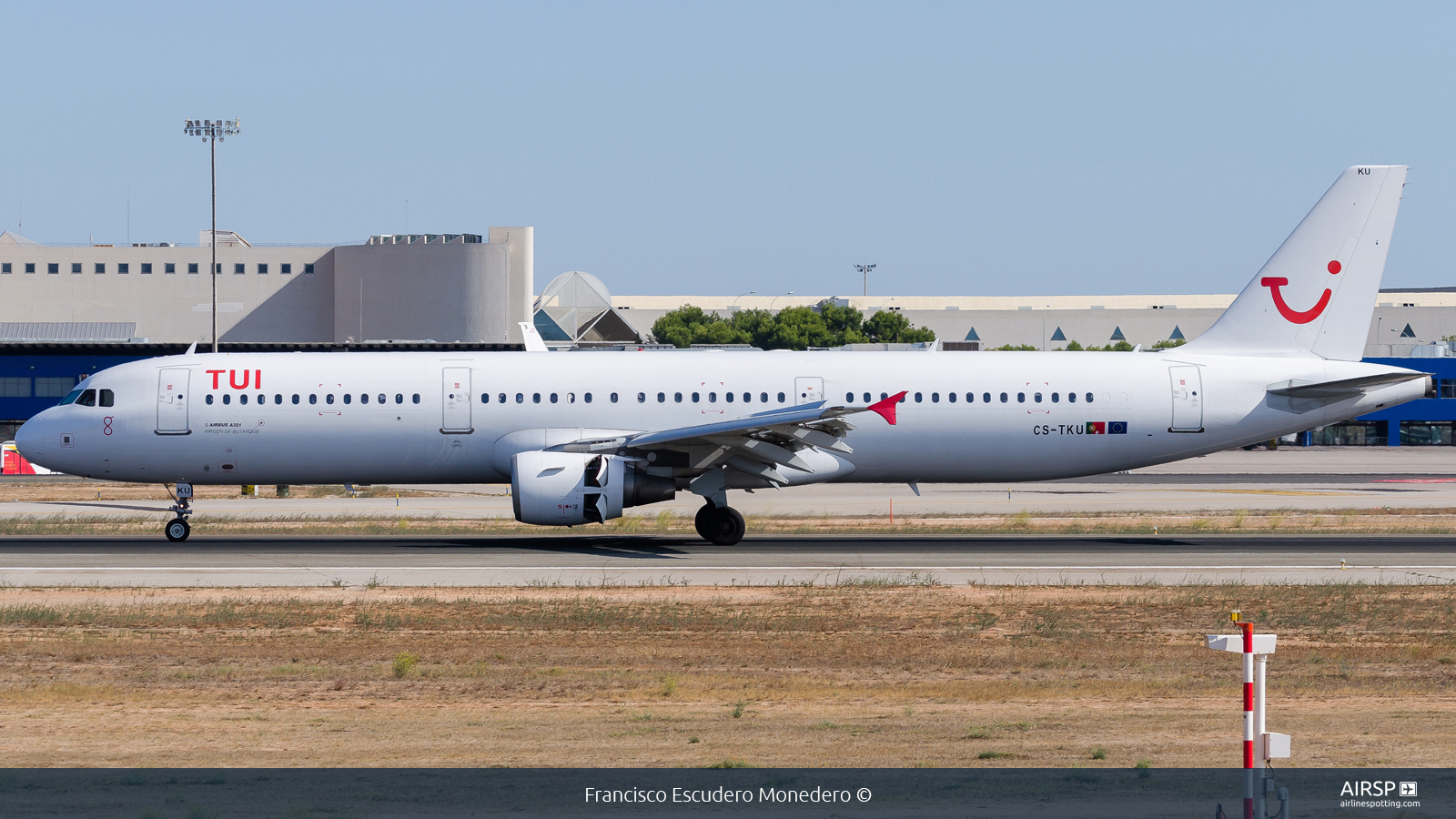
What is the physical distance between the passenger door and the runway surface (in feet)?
8.18

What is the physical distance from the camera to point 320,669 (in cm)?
1584

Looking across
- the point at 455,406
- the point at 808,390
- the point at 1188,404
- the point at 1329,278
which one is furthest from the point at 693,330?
the point at 455,406

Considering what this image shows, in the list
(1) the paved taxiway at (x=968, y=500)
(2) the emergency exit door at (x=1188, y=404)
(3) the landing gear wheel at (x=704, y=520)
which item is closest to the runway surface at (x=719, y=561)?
(3) the landing gear wheel at (x=704, y=520)

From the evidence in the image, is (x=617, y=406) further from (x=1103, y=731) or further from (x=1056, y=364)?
(x=1103, y=731)

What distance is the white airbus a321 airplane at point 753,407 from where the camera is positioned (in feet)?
99.8

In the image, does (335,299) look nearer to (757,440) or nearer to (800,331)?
(800,331)

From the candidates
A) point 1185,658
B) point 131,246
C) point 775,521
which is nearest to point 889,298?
point 131,246

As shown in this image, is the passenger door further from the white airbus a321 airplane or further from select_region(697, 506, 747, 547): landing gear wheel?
select_region(697, 506, 747, 547): landing gear wheel

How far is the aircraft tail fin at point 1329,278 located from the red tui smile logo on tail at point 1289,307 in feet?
0.07

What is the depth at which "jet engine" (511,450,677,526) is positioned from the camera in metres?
28.3

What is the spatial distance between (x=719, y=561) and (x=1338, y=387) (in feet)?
48.8

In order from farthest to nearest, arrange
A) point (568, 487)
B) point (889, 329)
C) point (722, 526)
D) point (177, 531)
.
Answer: point (889, 329) → point (177, 531) → point (722, 526) → point (568, 487)

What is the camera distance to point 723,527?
30406 millimetres
